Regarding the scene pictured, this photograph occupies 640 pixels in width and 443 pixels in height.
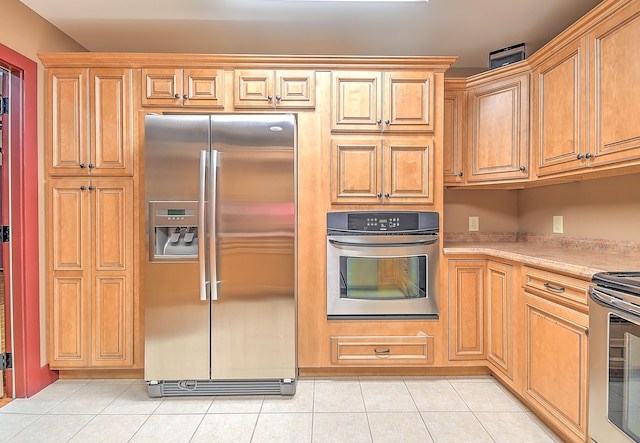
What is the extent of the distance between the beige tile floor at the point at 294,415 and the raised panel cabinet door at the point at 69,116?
1.47 m

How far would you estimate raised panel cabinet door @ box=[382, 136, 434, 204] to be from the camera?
7.92 feet

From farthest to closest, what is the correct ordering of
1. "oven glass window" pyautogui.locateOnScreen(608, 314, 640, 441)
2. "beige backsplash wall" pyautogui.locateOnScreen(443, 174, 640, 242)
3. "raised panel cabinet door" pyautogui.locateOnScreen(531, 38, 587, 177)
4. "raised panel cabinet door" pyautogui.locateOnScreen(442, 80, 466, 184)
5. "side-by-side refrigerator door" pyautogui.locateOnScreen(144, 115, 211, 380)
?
"raised panel cabinet door" pyautogui.locateOnScreen(442, 80, 466, 184) < "side-by-side refrigerator door" pyautogui.locateOnScreen(144, 115, 211, 380) < "beige backsplash wall" pyautogui.locateOnScreen(443, 174, 640, 242) < "raised panel cabinet door" pyautogui.locateOnScreen(531, 38, 587, 177) < "oven glass window" pyautogui.locateOnScreen(608, 314, 640, 441)

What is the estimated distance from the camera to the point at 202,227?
2160 mm

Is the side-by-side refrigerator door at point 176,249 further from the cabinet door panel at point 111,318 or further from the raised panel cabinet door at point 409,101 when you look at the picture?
the raised panel cabinet door at point 409,101

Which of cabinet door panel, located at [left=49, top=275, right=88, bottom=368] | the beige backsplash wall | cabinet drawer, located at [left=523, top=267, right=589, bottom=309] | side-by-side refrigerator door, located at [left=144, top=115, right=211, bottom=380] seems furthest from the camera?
cabinet door panel, located at [left=49, top=275, right=88, bottom=368]

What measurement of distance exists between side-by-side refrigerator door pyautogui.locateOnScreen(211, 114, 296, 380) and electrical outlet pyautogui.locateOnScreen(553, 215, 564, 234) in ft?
6.33

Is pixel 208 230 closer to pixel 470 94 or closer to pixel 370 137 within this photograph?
pixel 370 137

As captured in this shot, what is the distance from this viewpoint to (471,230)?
121 inches

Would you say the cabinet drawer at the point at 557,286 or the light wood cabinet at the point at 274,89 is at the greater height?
the light wood cabinet at the point at 274,89

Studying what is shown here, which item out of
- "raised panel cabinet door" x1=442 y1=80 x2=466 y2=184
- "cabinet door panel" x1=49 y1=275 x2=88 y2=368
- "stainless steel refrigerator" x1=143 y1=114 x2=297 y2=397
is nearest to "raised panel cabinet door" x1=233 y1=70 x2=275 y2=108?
"stainless steel refrigerator" x1=143 y1=114 x2=297 y2=397

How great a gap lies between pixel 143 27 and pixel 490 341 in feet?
10.5

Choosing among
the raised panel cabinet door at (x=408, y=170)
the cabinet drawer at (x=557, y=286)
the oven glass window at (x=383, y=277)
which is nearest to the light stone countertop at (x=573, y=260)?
the cabinet drawer at (x=557, y=286)

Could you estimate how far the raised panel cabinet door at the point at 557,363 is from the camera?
1605 millimetres

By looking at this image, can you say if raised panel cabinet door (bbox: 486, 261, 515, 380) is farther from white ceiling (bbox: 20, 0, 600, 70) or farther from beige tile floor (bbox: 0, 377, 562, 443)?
white ceiling (bbox: 20, 0, 600, 70)
